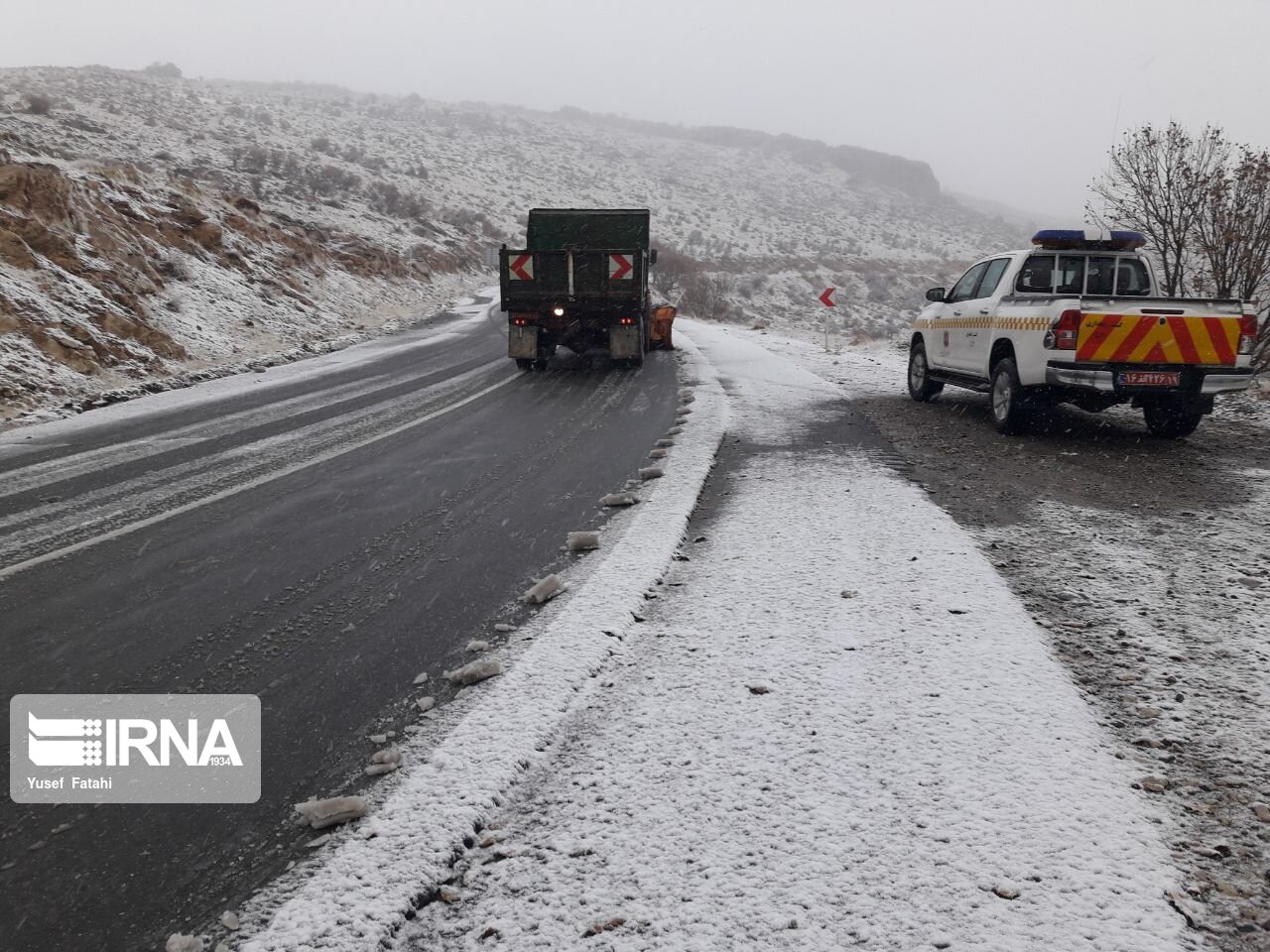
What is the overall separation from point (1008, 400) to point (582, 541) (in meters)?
5.71

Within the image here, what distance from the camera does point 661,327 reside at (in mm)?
16844

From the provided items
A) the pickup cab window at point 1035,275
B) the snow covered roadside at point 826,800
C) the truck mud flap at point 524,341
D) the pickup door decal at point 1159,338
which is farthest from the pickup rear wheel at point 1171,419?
the truck mud flap at point 524,341

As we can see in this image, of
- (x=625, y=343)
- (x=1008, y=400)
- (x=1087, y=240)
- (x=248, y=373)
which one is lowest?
(x=248, y=373)

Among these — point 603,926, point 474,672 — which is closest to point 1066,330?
point 474,672

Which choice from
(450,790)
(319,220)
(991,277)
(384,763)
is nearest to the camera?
(450,790)

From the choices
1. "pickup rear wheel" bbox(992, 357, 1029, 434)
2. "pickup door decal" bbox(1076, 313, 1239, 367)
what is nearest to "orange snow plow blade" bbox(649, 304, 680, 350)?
"pickup rear wheel" bbox(992, 357, 1029, 434)

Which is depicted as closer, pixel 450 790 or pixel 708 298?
pixel 450 790

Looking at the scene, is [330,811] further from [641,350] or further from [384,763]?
[641,350]

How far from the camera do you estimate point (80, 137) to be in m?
31.5

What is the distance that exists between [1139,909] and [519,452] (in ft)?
20.7

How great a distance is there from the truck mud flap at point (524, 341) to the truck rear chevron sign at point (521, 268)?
0.89m

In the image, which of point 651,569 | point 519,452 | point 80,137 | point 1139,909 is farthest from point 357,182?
point 1139,909

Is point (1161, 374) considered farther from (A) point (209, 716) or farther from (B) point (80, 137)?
(B) point (80, 137)

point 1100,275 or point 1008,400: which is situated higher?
point 1100,275
